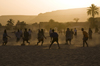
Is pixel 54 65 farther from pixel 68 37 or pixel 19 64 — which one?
pixel 68 37

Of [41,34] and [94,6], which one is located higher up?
[94,6]

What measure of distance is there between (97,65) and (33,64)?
3001mm

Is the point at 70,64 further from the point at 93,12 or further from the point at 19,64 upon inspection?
the point at 93,12

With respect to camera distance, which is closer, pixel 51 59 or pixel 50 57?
pixel 51 59

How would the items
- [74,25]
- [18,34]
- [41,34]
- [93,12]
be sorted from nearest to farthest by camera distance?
[41,34], [18,34], [93,12], [74,25]

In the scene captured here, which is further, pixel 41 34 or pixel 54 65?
pixel 41 34

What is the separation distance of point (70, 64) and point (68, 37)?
31.6 ft

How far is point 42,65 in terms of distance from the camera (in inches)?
338

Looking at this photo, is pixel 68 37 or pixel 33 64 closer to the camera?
pixel 33 64

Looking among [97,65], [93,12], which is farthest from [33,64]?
[93,12]

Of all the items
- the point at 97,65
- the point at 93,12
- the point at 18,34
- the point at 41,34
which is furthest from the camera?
the point at 93,12

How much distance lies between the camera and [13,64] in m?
8.92

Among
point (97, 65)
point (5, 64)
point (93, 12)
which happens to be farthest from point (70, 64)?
point (93, 12)

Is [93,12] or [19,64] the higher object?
[93,12]
